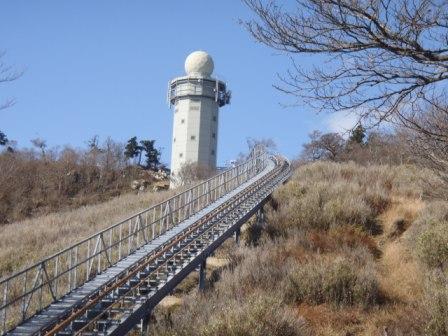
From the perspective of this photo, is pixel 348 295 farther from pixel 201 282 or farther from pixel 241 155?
pixel 241 155

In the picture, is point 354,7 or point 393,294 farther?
point 393,294

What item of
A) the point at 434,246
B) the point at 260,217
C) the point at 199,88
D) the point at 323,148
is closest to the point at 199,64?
the point at 199,88

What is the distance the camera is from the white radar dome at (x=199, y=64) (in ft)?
215

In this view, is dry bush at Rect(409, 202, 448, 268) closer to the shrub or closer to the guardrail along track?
the shrub

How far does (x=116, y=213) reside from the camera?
34031 millimetres

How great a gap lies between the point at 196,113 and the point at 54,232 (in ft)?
121

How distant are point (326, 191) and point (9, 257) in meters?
13.1

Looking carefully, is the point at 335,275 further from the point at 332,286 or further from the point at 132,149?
the point at 132,149

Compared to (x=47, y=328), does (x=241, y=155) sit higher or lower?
higher

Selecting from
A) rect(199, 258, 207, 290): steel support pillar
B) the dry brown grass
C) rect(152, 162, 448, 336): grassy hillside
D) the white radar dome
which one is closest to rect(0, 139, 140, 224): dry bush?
the white radar dome

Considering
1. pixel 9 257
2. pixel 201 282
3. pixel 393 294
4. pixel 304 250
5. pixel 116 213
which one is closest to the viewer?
pixel 393 294

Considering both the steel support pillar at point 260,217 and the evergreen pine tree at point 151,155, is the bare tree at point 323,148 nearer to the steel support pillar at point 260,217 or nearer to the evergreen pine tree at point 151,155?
the evergreen pine tree at point 151,155

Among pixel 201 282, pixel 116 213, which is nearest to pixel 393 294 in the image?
pixel 201 282

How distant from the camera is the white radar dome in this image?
65438 mm
